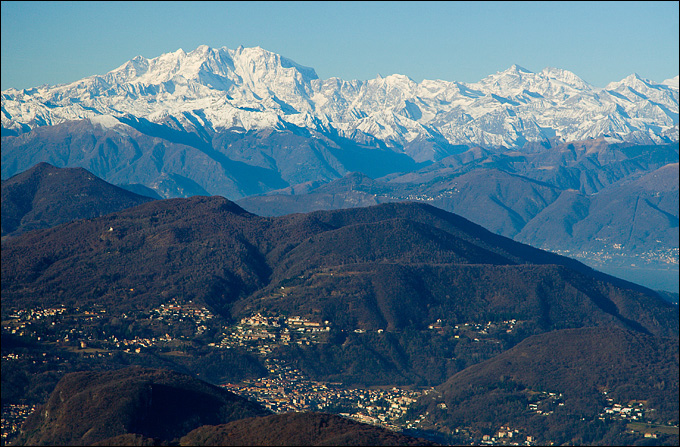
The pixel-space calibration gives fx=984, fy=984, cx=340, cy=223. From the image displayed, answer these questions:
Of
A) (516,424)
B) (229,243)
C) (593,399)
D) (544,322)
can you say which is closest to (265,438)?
(516,424)

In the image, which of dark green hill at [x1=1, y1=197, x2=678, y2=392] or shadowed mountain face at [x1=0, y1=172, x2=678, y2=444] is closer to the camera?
shadowed mountain face at [x1=0, y1=172, x2=678, y2=444]

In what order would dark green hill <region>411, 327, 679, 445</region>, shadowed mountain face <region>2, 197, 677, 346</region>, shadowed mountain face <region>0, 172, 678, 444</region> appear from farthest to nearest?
shadowed mountain face <region>2, 197, 677, 346</region> → shadowed mountain face <region>0, 172, 678, 444</region> → dark green hill <region>411, 327, 679, 445</region>

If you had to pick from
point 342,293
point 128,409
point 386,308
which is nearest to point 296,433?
point 128,409

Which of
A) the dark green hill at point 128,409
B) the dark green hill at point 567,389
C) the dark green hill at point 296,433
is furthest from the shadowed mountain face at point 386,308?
the dark green hill at point 296,433

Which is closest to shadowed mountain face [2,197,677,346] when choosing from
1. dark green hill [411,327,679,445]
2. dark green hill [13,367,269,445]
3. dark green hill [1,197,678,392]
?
dark green hill [1,197,678,392]

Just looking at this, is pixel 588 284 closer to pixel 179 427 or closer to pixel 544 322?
pixel 544 322

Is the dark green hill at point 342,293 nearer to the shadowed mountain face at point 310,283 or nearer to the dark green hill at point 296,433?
the shadowed mountain face at point 310,283

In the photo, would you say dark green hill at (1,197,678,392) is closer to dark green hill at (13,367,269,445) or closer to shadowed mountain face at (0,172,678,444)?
shadowed mountain face at (0,172,678,444)
